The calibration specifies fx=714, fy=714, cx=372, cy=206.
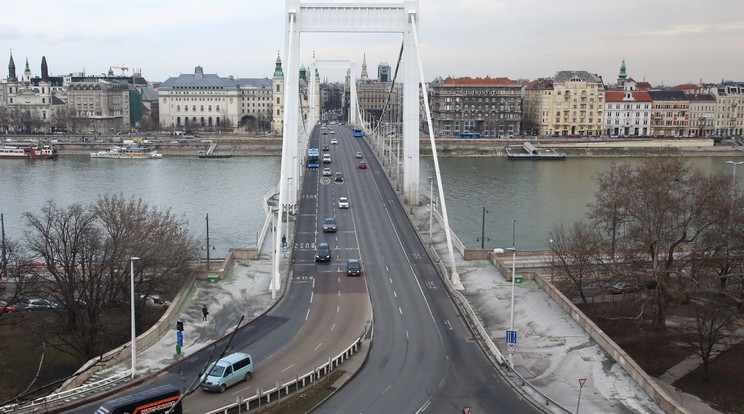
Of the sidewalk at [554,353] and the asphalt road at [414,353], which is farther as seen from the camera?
the sidewalk at [554,353]

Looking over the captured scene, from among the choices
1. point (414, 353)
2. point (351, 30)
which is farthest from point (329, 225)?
point (414, 353)

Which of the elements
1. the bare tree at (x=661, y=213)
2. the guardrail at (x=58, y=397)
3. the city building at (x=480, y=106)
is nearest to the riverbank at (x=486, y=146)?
the city building at (x=480, y=106)

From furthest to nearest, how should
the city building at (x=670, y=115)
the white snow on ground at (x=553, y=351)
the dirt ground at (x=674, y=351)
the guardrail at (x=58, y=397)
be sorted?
the city building at (x=670, y=115) → the dirt ground at (x=674, y=351) → the white snow on ground at (x=553, y=351) → the guardrail at (x=58, y=397)

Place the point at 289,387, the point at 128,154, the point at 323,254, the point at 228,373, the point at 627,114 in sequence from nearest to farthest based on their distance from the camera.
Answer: the point at 228,373, the point at 289,387, the point at 323,254, the point at 128,154, the point at 627,114

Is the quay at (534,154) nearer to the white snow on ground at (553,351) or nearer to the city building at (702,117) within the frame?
the city building at (702,117)

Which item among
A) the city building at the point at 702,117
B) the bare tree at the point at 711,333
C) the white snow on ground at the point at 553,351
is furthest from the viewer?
the city building at the point at 702,117

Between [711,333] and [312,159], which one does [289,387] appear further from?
[312,159]

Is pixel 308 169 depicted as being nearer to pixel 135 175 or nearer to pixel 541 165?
pixel 135 175

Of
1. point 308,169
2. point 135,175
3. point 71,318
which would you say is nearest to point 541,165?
point 308,169
